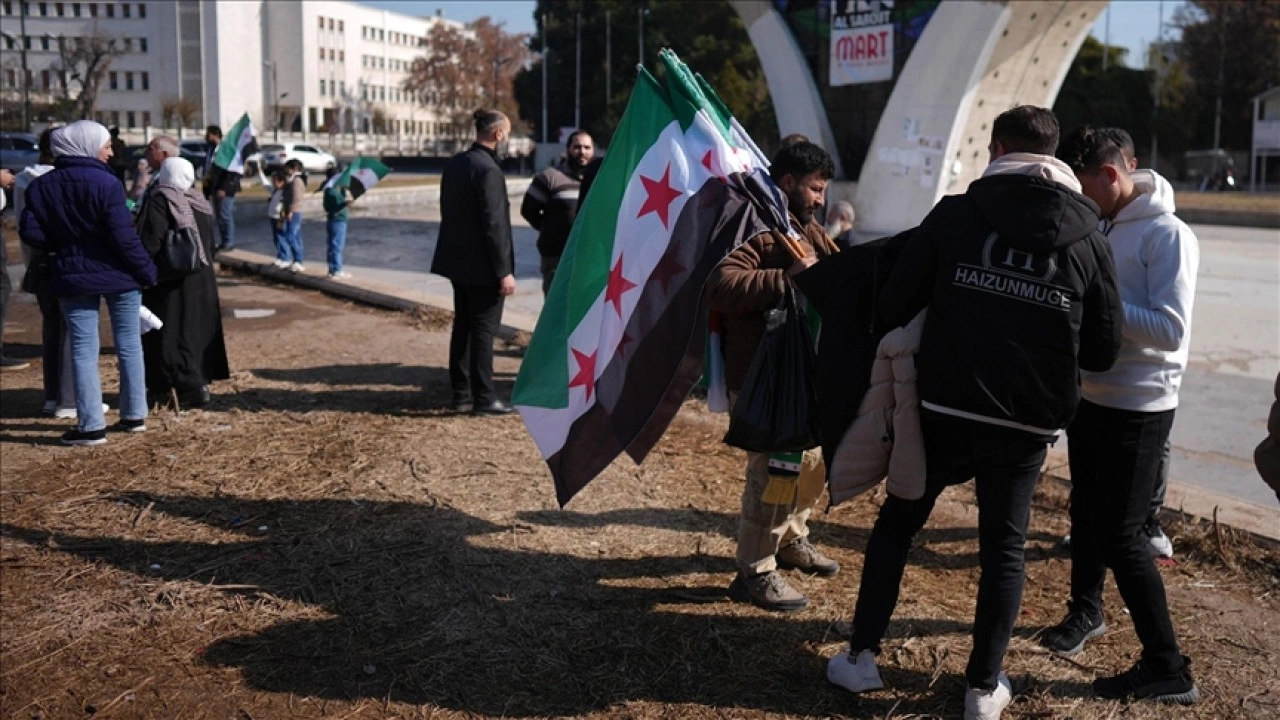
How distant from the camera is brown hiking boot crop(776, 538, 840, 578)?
475cm

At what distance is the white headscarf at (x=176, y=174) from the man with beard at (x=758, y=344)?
455cm

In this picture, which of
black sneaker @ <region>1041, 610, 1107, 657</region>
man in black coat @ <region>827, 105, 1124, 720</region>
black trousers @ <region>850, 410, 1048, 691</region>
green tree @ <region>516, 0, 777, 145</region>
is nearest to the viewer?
man in black coat @ <region>827, 105, 1124, 720</region>

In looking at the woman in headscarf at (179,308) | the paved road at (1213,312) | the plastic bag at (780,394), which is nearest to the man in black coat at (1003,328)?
the plastic bag at (780,394)

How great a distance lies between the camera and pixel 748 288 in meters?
3.93

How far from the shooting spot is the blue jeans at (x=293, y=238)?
48.2ft

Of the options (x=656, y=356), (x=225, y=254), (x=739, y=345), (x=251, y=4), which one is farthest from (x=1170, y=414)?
(x=251, y=4)

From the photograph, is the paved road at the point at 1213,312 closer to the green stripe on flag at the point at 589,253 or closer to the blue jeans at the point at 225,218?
the blue jeans at the point at 225,218

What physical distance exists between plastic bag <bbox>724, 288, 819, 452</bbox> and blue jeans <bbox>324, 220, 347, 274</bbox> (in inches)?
430

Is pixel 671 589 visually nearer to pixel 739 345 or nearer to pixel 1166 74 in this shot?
pixel 739 345

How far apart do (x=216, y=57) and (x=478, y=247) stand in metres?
99.9

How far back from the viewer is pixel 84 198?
21.0 feet

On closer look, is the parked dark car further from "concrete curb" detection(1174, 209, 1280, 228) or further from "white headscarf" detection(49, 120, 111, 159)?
"concrete curb" detection(1174, 209, 1280, 228)

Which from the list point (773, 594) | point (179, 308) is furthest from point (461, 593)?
point (179, 308)

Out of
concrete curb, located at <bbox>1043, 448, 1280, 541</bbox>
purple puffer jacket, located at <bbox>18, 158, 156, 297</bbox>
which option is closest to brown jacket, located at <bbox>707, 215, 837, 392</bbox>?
concrete curb, located at <bbox>1043, 448, 1280, 541</bbox>
